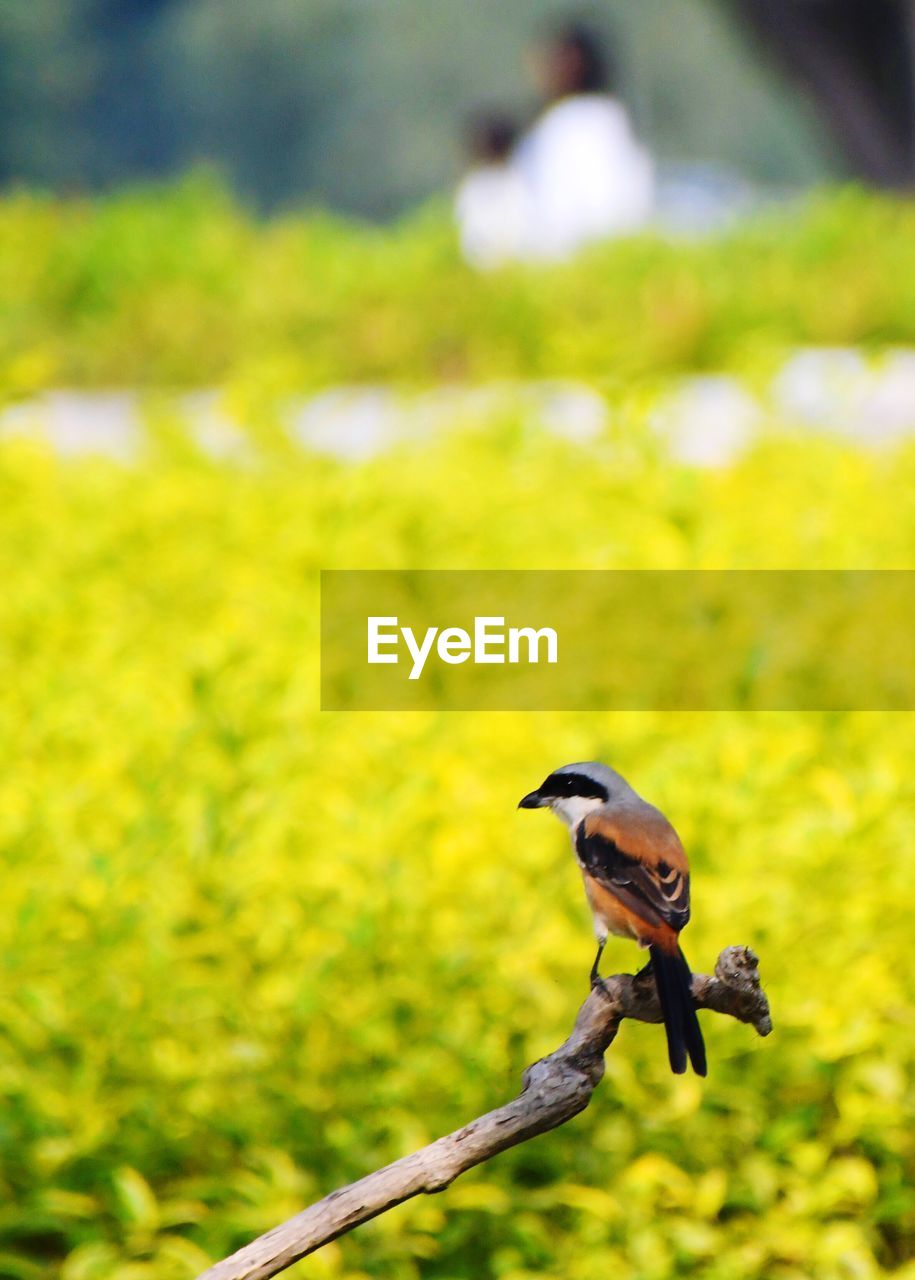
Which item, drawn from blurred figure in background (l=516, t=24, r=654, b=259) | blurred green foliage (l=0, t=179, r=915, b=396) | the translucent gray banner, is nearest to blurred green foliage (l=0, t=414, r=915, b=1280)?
the translucent gray banner

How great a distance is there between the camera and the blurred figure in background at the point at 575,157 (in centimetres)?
1335

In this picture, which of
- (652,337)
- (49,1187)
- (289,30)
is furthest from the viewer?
(289,30)

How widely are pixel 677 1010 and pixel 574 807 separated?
137 mm

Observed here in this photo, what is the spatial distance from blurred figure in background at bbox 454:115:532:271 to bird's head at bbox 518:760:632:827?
12778mm

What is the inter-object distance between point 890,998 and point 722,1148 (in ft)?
0.96

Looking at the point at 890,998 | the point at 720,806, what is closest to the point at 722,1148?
the point at 890,998

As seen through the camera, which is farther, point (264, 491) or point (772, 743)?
point (264, 491)

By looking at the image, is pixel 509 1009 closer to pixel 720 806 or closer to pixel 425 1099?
pixel 425 1099

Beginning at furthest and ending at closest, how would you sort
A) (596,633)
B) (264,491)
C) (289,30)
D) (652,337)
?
1. (289,30)
2. (652,337)
3. (264,491)
4. (596,633)

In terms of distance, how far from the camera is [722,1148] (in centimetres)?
219

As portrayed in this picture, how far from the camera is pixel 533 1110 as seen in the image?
0.88 m

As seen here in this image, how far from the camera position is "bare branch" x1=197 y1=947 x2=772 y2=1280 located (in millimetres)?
865

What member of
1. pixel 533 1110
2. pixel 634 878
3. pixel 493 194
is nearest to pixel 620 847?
pixel 634 878

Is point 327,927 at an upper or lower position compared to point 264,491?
lower
